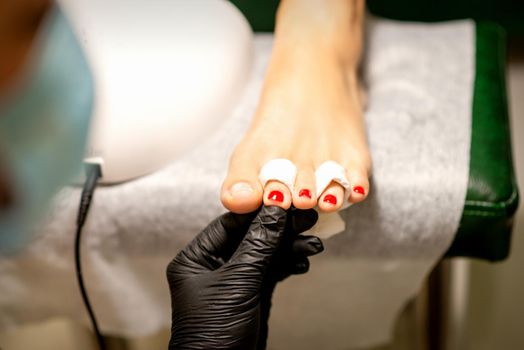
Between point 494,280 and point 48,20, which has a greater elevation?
point 48,20

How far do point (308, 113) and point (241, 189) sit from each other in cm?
18

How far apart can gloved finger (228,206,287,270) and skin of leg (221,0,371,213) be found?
1cm

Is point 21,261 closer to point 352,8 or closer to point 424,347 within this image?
point 352,8

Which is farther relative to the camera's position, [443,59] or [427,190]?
[443,59]

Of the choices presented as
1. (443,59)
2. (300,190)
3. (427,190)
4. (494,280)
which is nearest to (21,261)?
(300,190)

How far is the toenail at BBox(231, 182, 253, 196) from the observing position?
60cm

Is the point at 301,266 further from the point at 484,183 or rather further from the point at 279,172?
the point at 484,183

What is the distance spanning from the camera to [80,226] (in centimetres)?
75

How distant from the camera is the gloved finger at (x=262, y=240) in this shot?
0.58 meters

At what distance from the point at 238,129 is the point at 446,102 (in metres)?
0.28

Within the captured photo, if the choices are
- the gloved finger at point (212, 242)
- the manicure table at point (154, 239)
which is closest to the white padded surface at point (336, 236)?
the manicure table at point (154, 239)

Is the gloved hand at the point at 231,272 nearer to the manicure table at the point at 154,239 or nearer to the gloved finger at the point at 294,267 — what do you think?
the gloved finger at the point at 294,267

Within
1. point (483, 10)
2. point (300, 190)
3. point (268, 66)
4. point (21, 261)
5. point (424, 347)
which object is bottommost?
point (424, 347)

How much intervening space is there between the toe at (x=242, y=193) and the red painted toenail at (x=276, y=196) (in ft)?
0.04
